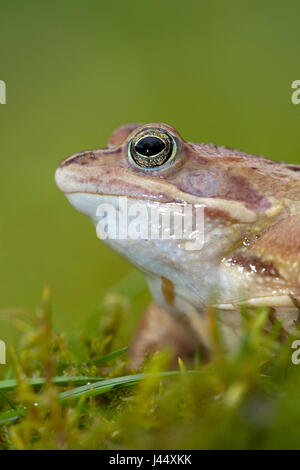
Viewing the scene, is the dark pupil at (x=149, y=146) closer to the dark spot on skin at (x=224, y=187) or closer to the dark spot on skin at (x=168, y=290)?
the dark spot on skin at (x=224, y=187)

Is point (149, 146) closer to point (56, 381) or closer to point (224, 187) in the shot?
point (224, 187)

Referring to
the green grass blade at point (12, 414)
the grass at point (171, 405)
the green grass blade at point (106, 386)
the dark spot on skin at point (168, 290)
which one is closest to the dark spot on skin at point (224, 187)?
the dark spot on skin at point (168, 290)

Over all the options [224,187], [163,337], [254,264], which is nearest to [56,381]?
[254,264]

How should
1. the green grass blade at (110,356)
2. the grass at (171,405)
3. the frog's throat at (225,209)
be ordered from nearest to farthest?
the grass at (171,405) < the green grass blade at (110,356) < the frog's throat at (225,209)

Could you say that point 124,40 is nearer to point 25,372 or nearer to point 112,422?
point 25,372

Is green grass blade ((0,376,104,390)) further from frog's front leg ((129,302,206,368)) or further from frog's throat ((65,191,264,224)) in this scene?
frog's front leg ((129,302,206,368))
